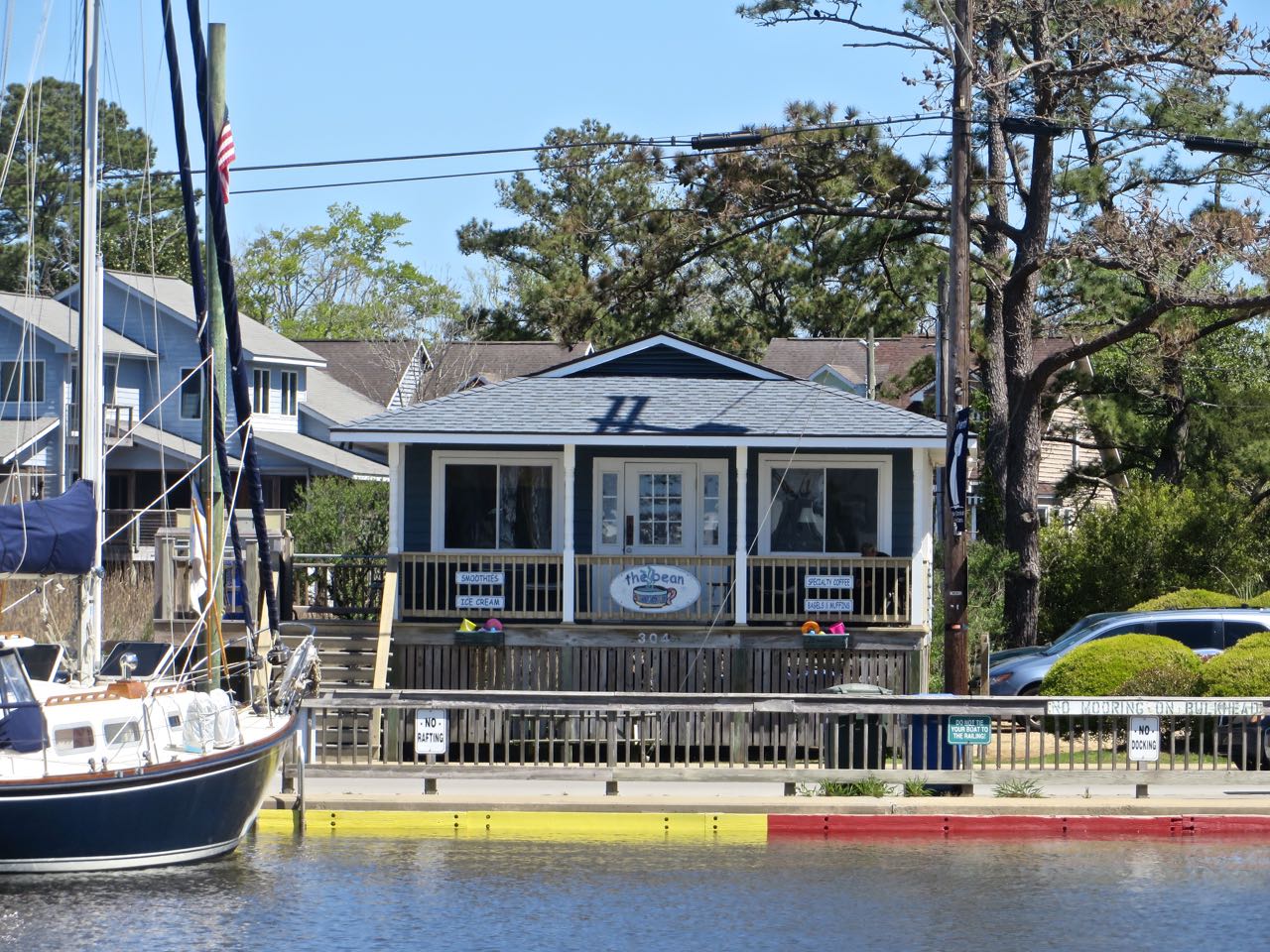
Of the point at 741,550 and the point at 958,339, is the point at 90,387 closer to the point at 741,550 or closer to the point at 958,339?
the point at 741,550

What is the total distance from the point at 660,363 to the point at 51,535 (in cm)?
1253

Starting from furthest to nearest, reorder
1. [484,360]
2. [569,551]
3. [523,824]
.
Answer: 1. [484,360]
2. [569,551]
3. [523,824]

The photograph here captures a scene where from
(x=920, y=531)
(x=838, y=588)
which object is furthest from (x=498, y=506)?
(x=920, y=531)

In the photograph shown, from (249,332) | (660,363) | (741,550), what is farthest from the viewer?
(249,332)

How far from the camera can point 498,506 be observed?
80.1ft

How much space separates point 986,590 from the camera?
3278 cm

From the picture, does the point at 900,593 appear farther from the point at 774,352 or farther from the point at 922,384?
the point at 774,352

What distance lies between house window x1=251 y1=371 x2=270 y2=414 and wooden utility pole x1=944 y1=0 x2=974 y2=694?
31685 millimetres

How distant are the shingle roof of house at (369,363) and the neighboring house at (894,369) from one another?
44.2ft

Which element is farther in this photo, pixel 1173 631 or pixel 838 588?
pixel 1173 631

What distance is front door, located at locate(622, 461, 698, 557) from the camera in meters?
24.4

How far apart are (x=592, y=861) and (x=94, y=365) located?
6.71 meters

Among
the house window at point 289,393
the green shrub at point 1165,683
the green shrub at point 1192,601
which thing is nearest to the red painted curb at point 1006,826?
the green shrub at point 1165,683

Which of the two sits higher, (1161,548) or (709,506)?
(709,506)
